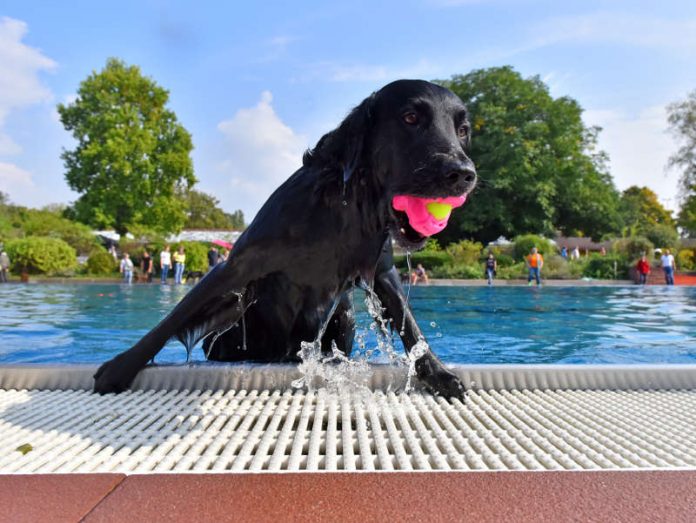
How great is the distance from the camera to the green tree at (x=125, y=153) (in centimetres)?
4000

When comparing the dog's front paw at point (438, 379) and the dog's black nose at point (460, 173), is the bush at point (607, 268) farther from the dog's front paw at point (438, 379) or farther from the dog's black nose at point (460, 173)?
the dog's black nose at point (460, 173)

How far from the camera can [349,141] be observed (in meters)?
2.60

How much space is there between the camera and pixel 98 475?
59.8 inches

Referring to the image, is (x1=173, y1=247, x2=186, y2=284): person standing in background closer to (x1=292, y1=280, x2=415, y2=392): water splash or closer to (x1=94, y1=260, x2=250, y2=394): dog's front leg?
(x1=94, y1=260, x2=250, y2=394): dog's front leg

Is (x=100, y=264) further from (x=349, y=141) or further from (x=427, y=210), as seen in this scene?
(x=427, y=210)

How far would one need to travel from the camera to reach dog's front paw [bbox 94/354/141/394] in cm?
283

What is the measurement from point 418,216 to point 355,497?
4.14ft

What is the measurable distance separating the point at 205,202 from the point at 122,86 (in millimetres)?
40984

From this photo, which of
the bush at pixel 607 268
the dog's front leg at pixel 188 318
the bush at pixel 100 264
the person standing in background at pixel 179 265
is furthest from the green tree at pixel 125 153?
the dog's front leg at pixel 188 318

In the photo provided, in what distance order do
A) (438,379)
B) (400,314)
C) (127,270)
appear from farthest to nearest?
1. (127,270)
2. (400,314)
3. (438,379)

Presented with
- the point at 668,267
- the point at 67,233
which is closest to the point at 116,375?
the point at 668,267

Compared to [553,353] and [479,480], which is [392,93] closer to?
[479,480]

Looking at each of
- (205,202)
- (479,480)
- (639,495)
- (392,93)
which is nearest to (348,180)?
(392,93)

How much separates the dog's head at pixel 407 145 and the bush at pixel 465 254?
2526cm
